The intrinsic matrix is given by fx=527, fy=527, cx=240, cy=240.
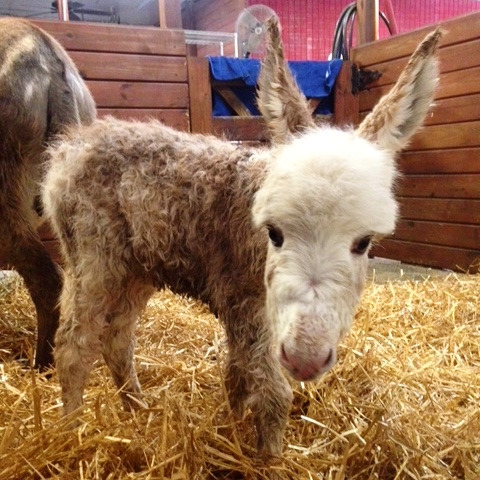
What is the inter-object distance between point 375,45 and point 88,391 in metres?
4.56

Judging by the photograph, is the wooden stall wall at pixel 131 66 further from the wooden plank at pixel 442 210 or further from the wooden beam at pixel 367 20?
the wooden plank at pixel 442 210

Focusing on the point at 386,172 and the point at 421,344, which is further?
the point at 421,344

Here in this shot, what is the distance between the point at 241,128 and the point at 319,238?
4072mm

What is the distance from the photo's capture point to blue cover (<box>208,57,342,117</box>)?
201 inches

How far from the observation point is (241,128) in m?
5.28

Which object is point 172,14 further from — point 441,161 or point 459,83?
point 441,161

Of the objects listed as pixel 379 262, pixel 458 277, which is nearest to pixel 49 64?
pixel 458 277

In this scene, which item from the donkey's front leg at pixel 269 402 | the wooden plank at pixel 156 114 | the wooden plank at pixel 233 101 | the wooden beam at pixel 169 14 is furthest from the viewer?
the wooden beam at pixel 169 14

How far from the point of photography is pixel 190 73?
4969 millimetres

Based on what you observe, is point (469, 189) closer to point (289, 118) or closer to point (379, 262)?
point (379, 262)

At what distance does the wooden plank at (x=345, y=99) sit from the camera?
564 cm

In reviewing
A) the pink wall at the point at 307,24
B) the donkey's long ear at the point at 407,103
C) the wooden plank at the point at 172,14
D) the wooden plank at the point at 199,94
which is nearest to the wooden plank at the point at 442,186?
the wooden plank at the point at 199,94

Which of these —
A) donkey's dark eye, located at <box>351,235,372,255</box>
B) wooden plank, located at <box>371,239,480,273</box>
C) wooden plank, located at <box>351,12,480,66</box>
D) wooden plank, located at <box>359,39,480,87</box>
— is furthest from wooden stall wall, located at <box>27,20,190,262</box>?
donkey's dark eye, located at <box>351,235,372,255</box>

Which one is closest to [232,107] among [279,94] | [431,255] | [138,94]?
[138,94]
